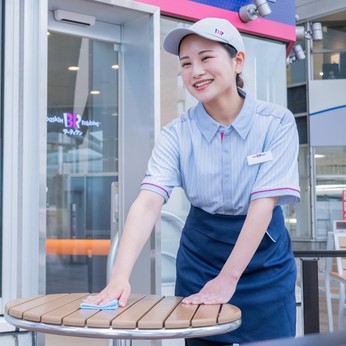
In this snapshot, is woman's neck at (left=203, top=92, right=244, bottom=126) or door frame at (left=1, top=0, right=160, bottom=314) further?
door frame at (left=1, top=0, right=160, bottom=314)

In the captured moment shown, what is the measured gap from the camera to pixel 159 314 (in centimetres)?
110

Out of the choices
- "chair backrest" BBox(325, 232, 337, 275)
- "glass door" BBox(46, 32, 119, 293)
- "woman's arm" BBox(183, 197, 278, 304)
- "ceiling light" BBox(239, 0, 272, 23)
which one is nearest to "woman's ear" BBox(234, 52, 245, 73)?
"woman's arm" BBox(183, 197, 278, 304)

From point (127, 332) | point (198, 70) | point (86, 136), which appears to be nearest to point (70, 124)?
point (86, 136)

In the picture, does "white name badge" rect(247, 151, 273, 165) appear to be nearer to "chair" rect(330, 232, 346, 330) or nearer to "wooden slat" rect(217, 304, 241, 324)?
"wooden slat" rect(217, 304, 241, 324)

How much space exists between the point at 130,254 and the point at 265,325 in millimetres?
415

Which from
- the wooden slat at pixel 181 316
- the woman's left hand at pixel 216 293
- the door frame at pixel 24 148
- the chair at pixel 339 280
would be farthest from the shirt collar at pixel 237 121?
the chair at pixel 339 280

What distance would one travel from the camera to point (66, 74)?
4.04 m

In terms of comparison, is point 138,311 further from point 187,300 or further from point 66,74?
point 66,74

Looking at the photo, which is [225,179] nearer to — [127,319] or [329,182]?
[127,319]

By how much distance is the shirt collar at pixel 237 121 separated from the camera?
150 cm

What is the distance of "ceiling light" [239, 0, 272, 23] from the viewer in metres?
4.09

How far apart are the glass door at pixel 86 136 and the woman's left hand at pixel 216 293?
7.81 ft

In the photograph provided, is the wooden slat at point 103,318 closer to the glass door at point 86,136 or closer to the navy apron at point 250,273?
the navy apron at point 250,273

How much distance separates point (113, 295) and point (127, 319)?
0.21m
